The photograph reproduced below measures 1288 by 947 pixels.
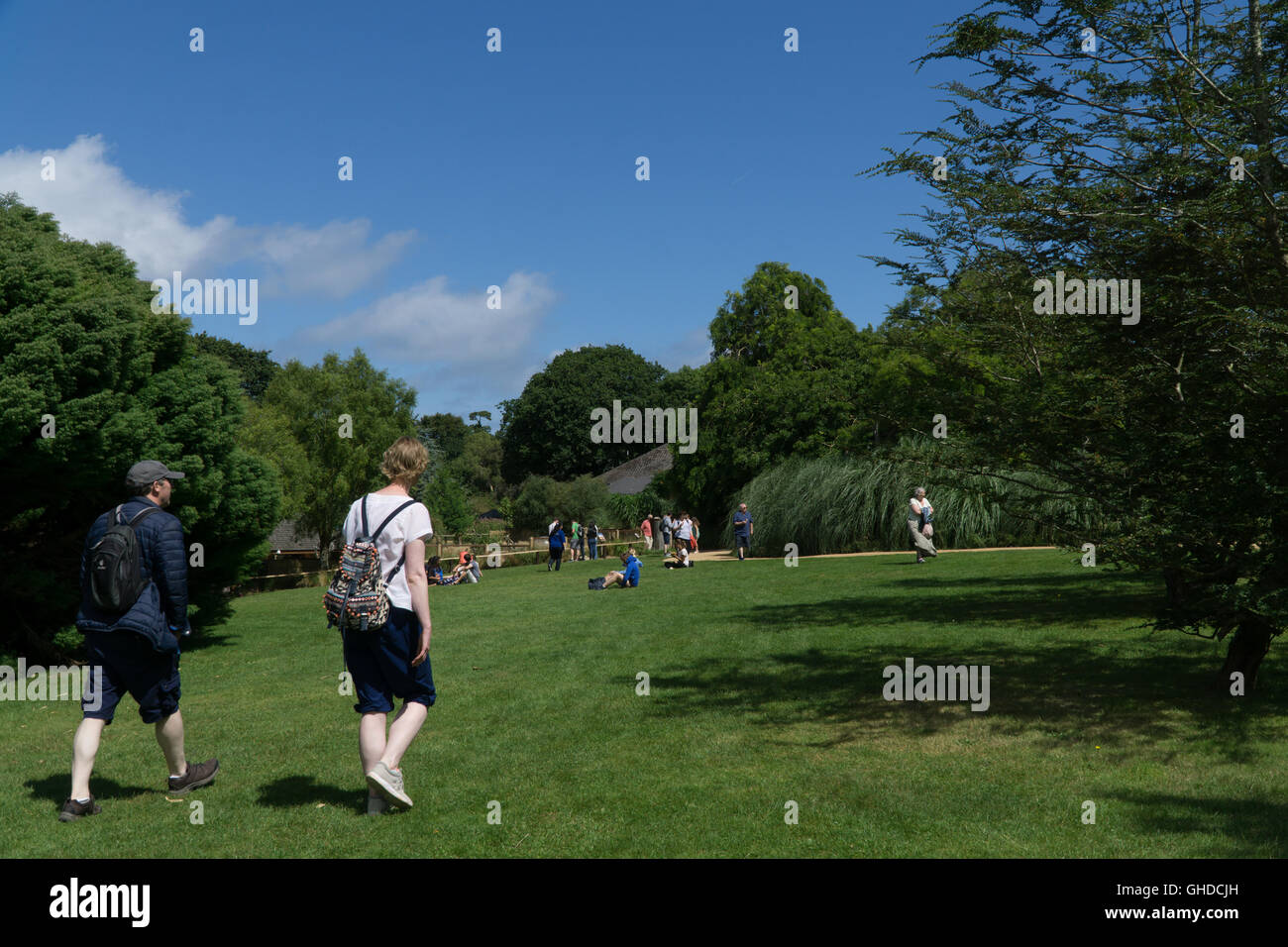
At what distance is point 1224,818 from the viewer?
526 cm

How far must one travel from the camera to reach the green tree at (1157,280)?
7.43 meters

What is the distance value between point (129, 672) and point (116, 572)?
622 millimetres

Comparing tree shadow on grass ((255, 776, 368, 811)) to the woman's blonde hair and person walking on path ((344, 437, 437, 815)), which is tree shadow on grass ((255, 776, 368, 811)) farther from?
the woman's blonde hair

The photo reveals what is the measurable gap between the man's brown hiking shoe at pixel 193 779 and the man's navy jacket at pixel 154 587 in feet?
2.79

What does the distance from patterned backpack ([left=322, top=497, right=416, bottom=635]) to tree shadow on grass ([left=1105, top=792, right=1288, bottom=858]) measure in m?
4.15

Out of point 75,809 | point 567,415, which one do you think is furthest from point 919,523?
point 567,415

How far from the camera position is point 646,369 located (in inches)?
3378

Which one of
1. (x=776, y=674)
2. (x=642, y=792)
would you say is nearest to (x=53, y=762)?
(x=642, y=792)

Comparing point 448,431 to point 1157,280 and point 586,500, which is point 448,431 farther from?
point 1157,280

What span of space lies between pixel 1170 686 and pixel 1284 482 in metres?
2.24

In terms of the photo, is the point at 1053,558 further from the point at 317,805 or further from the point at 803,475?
the point at 317,805

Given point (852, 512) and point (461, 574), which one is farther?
point (852, 512)

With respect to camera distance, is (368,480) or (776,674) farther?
(368,480)

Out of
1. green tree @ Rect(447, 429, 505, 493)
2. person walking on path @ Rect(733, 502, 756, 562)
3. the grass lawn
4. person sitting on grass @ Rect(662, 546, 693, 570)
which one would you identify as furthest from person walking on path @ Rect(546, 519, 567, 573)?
green tree @ Rect(447, 429, 505, 493)
